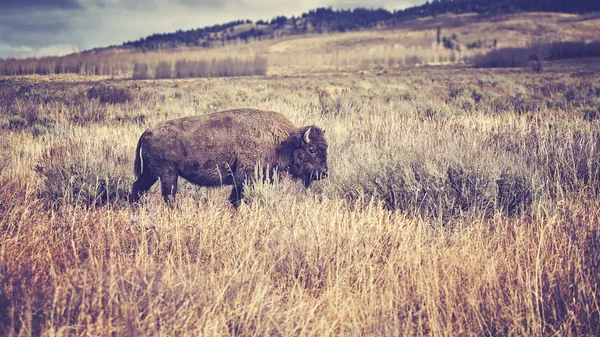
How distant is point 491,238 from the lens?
11.8 ft

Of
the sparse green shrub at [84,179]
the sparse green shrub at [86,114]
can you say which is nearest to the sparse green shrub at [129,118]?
the sparse green shrub at [86,114]

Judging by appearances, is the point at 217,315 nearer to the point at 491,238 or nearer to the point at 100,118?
the point at 491,238

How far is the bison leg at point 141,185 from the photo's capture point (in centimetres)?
506

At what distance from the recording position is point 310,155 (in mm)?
5355

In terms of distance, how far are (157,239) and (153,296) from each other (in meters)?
1.00

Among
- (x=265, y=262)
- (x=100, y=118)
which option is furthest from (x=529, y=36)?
(x=265, y=262)

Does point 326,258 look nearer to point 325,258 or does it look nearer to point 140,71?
point 325,258

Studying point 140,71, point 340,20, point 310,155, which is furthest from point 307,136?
point 340,20

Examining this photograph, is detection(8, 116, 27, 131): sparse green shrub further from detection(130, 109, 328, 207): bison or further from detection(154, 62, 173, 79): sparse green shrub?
detection(154, 62, 173, 79): sparse green shrub

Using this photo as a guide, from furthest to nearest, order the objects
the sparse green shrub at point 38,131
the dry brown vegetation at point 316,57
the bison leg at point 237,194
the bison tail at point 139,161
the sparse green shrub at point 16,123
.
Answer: the dry brown vegetation at point 316,57
the sparse green shrub at point 16,123
the sparse green shrub at point 38,131
the bison leg at point 237,194
the bison tail at point 139,161

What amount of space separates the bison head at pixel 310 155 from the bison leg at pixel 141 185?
1.75 m

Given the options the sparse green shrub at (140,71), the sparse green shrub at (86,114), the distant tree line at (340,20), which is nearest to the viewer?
the sparse green shrub at (86,114)

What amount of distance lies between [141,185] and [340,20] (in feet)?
590

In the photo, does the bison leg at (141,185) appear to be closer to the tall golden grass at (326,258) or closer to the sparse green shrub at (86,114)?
the tall golden grass at (326,258)
